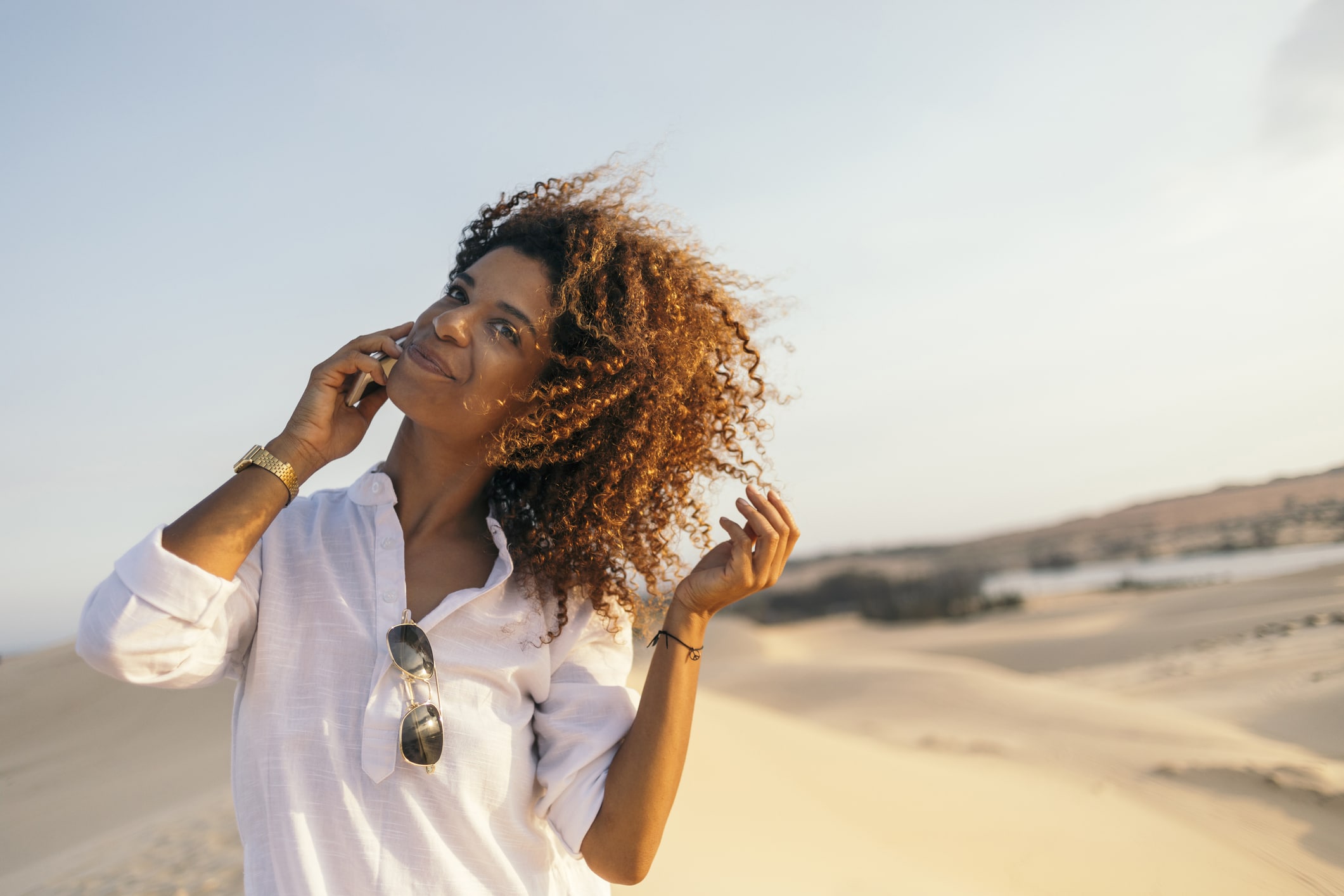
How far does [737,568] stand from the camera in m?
2.36

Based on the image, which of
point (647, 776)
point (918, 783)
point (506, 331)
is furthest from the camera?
point (918, 783)

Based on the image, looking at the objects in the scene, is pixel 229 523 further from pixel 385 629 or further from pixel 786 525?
pixel 786 525

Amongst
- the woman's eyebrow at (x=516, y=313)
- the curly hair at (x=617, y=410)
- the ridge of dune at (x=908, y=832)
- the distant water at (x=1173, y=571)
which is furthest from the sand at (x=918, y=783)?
the distant water at (x=1173, y=571)

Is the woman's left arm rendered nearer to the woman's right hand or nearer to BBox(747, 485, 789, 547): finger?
BBox(747, 485, 789, 547): finger

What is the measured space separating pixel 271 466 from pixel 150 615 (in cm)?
41

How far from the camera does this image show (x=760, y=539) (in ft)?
7.72

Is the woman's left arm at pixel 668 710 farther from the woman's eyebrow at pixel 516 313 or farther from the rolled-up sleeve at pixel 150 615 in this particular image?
the rolled-up sleeve at pixel 150 615

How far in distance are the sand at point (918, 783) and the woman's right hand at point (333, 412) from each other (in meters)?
3.17

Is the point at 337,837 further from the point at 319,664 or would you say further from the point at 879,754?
the point at 879,754

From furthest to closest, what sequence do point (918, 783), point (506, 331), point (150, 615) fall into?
point (918, 783) < point (506, 331) < point (150, 615)

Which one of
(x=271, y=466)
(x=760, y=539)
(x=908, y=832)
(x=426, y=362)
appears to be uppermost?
(x=426, y=362)

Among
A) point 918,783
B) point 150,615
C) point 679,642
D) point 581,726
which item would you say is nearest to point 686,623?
point 679,642

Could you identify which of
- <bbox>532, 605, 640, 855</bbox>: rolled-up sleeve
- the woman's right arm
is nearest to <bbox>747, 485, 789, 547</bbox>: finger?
<bbox>532, 605, 640, 855</bbox>: rolled-up sleeve

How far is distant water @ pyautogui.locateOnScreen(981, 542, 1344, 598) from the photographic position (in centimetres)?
2644
